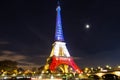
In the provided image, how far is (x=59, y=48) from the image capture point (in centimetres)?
8575

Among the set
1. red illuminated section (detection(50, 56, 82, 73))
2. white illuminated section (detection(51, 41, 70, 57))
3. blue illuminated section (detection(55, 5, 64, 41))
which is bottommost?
red illuminated section (detection(50, 56, 82, 73))

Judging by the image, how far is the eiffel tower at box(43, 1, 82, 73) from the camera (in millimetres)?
76088

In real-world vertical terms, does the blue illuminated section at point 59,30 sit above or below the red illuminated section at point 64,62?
above

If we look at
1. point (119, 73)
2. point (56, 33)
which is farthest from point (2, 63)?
point (119, 73)

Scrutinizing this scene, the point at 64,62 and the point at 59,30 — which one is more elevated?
the point at 59,30

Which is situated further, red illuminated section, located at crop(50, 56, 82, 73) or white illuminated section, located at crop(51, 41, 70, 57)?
white illuminated section, located at crop(51, 41, 70, 57)

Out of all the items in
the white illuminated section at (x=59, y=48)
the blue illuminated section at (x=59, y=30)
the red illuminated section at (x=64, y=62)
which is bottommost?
the red illuminated section at (x=64, y=62)

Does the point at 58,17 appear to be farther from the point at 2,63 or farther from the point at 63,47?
the point at 2,63

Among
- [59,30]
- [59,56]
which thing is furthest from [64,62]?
[59,30]

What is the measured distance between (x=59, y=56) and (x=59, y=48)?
6333mm

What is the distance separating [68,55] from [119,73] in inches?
→ 983

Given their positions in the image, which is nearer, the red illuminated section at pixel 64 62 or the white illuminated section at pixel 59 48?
Answer: the red illuminated section at pixel 64 62

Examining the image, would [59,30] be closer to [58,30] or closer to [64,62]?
[58,30]

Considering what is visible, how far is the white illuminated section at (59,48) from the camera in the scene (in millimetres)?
81963
